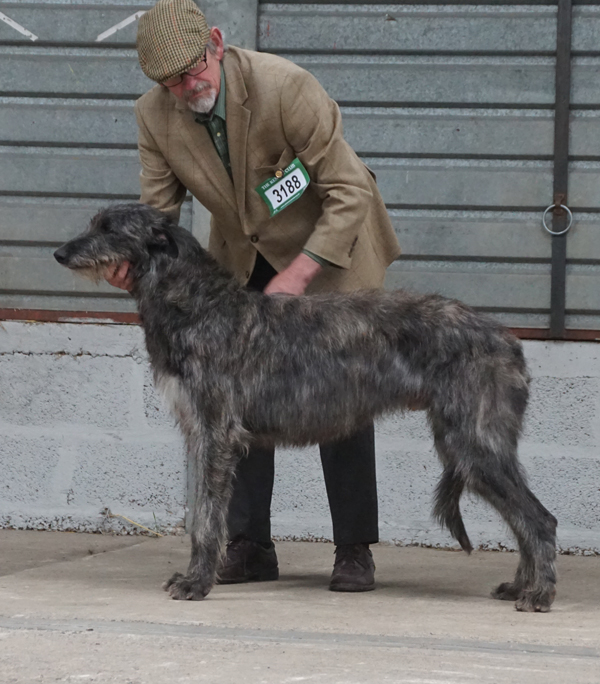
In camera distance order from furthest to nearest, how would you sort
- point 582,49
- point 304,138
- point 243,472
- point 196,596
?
point 582,49 → point 243,472 → point 304,138 → point 196,596

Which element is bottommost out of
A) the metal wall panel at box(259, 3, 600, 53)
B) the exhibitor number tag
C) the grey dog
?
the grey dog

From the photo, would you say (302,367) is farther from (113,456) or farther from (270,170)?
(113,456)

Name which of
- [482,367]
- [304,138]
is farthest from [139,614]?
[304,138]

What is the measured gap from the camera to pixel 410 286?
223 inches

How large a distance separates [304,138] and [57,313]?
233cm

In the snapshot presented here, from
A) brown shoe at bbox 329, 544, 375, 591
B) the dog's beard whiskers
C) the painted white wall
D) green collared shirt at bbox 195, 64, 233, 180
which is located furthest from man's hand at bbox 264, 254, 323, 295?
the painted white wall

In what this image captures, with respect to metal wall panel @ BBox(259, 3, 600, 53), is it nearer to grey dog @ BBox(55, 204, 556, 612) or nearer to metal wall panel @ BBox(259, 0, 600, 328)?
metal wall panel @ BBox(259, 0, 600, 328)

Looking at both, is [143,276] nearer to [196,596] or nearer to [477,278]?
[196,596]

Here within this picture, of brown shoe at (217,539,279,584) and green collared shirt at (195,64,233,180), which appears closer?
green collared shirt at (195,64,233,180)

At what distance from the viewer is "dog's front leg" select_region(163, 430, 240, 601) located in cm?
391

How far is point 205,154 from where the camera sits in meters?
4.24

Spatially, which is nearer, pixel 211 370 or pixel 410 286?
pixel 211 370

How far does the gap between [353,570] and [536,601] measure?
0.80 m

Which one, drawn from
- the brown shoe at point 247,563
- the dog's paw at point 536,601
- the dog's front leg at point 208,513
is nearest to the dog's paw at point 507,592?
the dog's paw at point 536,601
